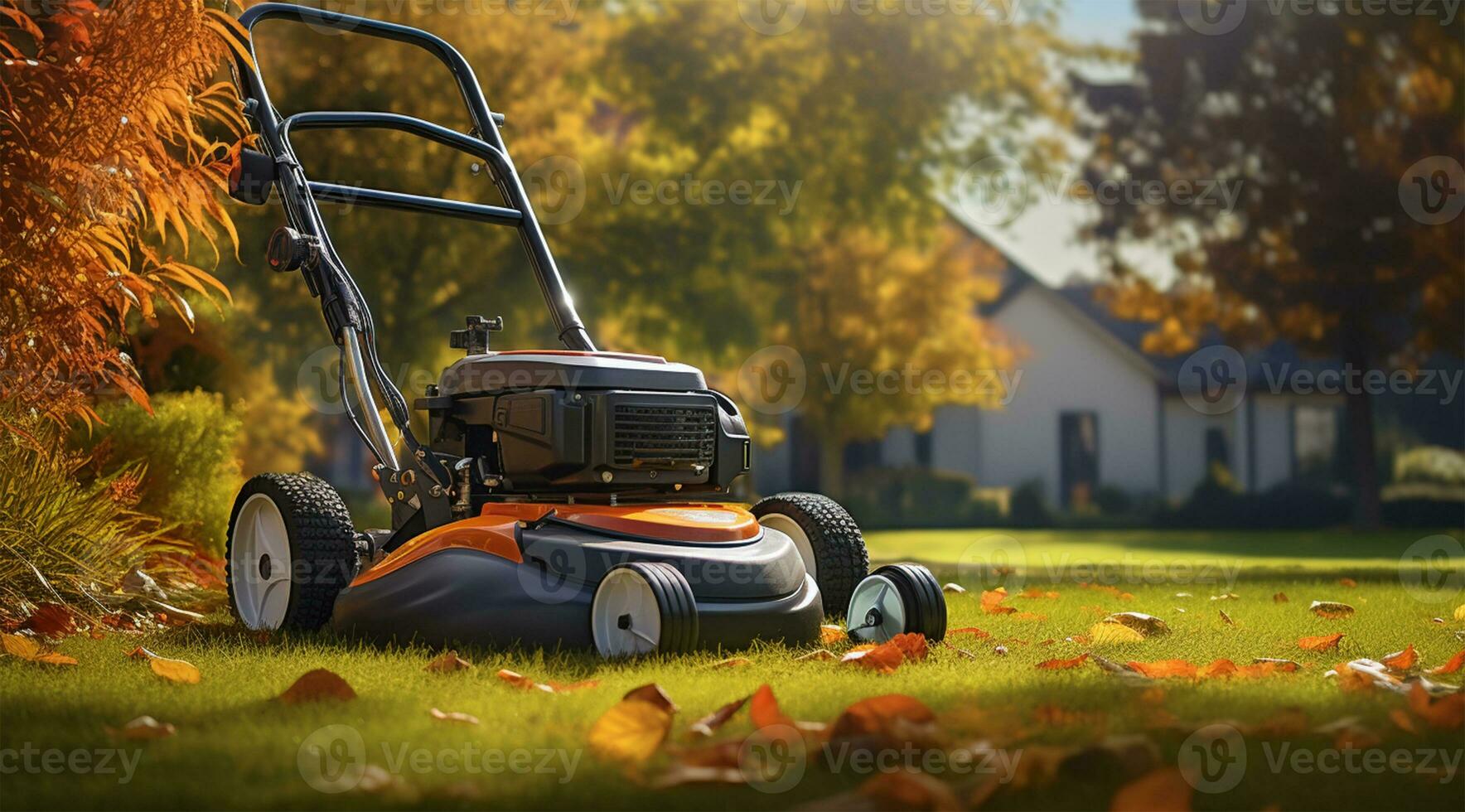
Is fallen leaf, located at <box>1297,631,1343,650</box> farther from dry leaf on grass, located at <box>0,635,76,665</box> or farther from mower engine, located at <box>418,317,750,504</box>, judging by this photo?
dry leaf on grass, located at <box>0,635,76,665</box>

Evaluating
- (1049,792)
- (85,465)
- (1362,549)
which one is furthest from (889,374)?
(1049,792)

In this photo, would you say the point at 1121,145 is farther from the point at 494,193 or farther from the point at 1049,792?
the point at 1049,792

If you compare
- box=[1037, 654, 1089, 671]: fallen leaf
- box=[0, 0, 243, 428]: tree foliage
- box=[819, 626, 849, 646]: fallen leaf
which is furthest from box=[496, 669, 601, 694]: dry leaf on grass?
box=[0, 0, 243, 428]: tree foliage

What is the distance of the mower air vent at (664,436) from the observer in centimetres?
509

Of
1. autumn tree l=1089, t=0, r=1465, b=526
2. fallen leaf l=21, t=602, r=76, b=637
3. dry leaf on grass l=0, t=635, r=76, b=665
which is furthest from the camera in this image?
autumn tree l=1089, t=0, r=1465, b=526

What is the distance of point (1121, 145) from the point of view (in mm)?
21359

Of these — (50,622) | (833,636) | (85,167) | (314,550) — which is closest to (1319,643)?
(833,636)

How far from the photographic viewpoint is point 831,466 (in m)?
24.5

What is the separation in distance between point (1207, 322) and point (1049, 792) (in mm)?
19068

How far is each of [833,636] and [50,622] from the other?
116 inches

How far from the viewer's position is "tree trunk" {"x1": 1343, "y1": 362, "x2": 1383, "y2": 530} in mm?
20469

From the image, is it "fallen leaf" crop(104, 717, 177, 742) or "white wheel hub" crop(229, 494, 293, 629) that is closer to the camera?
"fallen leaf" crop(104, 717, 177, 742)

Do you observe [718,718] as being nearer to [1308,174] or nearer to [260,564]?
[260,564]

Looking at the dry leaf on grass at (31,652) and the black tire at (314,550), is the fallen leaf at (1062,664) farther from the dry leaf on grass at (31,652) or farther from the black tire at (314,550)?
the dry leaf on grass at (31,652)
